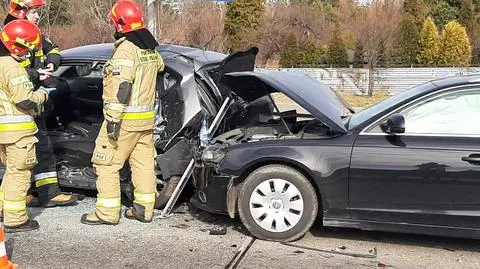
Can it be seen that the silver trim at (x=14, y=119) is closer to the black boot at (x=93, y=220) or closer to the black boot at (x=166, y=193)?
the black boot at (x=93, y=220)

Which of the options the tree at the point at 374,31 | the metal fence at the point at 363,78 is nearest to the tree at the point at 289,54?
the tree at the point at 374,31

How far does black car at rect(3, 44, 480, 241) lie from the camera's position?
462cm

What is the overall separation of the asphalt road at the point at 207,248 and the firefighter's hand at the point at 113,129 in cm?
85

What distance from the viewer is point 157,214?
5.86 m

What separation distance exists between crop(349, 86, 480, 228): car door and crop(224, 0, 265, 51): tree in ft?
86.1

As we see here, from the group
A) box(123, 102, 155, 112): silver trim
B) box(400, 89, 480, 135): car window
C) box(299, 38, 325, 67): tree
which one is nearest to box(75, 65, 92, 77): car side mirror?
box(123, 102, 155, 112): silver trim

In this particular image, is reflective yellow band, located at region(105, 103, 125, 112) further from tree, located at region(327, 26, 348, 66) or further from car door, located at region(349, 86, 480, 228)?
tree, located at region(327, 26, 348, 66)

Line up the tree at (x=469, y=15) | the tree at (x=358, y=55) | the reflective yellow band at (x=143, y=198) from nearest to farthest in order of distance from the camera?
the reflective yellow band at (x=143, y=198) → the tree at (x=358, y=55) → the tree at (x=469, y=15)

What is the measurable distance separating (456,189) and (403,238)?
0.84 m

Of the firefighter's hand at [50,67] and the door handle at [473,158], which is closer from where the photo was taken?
the door handle at [473,158]

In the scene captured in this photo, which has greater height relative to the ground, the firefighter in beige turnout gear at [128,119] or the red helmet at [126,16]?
the red helmet at [126,16]

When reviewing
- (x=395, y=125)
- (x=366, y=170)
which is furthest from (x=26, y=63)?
(x=395, y=125)

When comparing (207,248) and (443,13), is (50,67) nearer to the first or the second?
(207,248)

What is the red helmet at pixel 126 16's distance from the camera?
5.40 meters
